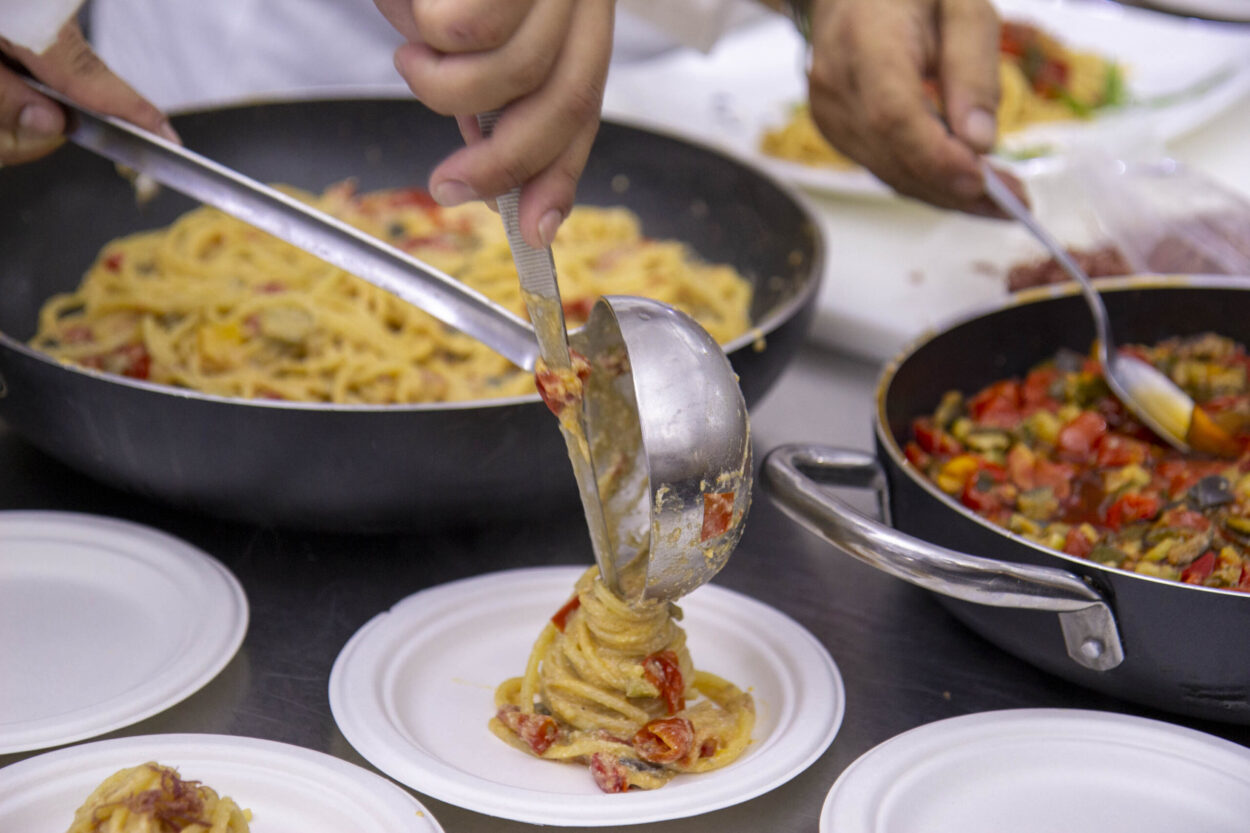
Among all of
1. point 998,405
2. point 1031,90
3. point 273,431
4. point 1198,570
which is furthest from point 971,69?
point 1031,90

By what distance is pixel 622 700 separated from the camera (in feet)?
4.23

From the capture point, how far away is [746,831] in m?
1.18

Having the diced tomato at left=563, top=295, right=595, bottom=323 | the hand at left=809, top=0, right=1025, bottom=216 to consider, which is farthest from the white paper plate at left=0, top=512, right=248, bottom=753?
the hand at left=809, top=0, right=1025, bottom=216

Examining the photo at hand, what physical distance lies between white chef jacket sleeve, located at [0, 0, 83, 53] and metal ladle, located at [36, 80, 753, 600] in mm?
89

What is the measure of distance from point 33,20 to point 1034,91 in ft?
9.47

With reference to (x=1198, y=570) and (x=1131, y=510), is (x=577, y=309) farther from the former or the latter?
(x=1198, y=570)

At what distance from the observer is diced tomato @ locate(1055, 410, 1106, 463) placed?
1.68 meters

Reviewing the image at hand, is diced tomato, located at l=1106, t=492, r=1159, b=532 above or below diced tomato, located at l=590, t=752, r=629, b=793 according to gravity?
above

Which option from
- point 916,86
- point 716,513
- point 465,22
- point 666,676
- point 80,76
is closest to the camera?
point 465,22

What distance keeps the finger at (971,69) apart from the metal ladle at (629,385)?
868 mm

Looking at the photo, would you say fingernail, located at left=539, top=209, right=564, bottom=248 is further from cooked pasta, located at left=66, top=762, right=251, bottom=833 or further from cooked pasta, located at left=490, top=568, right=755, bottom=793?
cooked pasta, located at left=66, top=762, right=251, bottom=833

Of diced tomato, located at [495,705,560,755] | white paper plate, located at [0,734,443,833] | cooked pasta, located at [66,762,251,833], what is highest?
cooked pasta, located at [66,762,251,833]

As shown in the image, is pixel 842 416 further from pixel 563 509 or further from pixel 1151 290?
pixel 563 509

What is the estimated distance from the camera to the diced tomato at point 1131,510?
1.48 metres
